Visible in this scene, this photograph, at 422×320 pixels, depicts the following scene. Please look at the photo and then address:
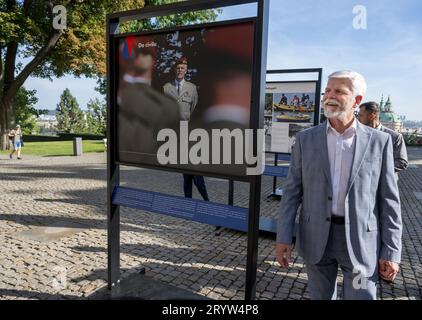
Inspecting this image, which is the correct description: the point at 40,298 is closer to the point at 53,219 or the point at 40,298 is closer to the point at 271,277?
the point at 271,277

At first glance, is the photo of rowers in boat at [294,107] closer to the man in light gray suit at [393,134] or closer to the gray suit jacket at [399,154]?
the man in light gray suit at [393,134]

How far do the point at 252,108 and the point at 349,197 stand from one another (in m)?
0.98

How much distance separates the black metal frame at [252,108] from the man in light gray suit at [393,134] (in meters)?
2.52

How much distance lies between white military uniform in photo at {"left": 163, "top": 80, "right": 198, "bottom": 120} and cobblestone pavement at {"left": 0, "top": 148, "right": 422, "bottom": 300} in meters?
2.07

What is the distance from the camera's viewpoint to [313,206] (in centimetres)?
229

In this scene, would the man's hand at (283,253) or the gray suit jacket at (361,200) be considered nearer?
the gray suit jacket at (361,200)

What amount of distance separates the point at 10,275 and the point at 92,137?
33.9 m

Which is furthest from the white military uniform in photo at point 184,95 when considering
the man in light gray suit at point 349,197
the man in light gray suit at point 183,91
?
the man in light gray suit at point 349,197

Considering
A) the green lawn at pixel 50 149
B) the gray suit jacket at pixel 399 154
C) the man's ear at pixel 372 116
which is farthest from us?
the green lawn at pixel 50 149

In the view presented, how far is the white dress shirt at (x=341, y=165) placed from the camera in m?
2.22

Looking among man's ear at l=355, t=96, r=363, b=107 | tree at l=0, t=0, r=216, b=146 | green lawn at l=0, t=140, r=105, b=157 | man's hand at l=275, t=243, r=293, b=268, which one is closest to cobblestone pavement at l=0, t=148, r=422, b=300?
man's hand at l=275, t=243, r=293, b=268
